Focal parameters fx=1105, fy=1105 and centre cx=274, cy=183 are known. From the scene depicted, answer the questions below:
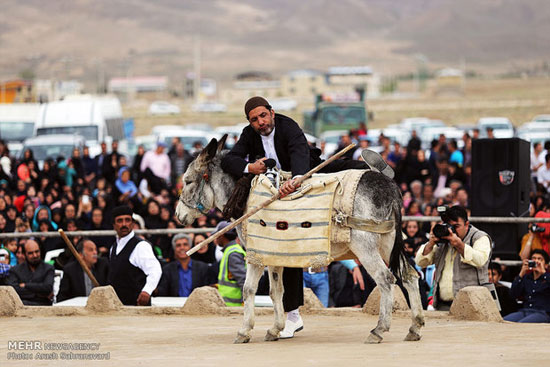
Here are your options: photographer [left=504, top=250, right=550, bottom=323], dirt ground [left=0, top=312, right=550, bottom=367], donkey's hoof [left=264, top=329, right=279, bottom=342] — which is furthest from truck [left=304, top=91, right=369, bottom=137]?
donkey's hoof [left=264, top=329, right=279, bottom=342]

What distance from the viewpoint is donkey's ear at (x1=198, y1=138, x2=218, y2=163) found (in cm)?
1191

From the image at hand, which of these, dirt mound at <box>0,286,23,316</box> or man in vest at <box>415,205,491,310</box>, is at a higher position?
man in vest at <box>415,205,491,310</box>

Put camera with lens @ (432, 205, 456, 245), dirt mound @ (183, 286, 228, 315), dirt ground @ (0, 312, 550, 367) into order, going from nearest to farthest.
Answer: dirt ground @ (0, 312, 550, 367), camera with lens @ (432, 205, 456, 245), dirt mound @ (183, 286, 228, 315)

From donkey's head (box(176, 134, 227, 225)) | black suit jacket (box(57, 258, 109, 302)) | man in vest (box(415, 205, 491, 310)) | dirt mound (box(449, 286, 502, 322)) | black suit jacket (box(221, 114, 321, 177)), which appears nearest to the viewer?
black suit jacket (box(221, 114, 321, 177))

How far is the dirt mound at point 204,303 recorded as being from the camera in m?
14.6

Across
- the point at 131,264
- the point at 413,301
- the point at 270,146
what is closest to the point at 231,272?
the point at 131,264

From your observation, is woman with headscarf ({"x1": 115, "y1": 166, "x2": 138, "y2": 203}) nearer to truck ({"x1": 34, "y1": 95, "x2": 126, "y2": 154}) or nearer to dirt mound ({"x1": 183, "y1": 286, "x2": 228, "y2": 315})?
truck ({"x1": 34, "y1": 95, "x2": 126, "y2": 154})

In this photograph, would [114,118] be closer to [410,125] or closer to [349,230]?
[410,125]

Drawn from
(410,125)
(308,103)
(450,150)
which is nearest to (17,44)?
(308,103)

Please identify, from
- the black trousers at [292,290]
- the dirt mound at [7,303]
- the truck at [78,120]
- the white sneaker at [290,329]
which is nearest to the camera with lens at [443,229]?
the black trousers at [292,290]

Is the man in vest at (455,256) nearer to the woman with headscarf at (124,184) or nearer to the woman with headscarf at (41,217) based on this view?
the woman with headscarf at (41,217)

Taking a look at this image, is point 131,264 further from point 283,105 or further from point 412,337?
point 283,105

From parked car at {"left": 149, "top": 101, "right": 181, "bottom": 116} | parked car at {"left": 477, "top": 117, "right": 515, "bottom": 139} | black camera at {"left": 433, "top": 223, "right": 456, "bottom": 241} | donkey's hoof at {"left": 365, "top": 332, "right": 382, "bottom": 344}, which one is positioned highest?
parked car at {"left": 149, "top": 101, "right": 181, "bottom": 116}

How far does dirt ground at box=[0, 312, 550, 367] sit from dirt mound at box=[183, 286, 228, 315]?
0.27 metres
